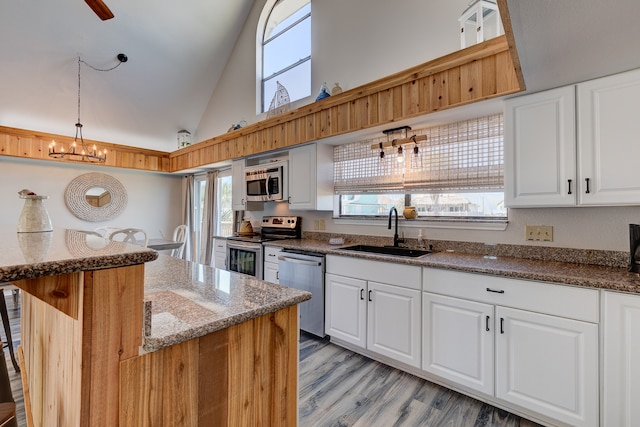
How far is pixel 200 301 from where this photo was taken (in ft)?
3.45

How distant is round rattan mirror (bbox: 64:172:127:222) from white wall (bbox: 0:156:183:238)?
8cm

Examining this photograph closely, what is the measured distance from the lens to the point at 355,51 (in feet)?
10.9

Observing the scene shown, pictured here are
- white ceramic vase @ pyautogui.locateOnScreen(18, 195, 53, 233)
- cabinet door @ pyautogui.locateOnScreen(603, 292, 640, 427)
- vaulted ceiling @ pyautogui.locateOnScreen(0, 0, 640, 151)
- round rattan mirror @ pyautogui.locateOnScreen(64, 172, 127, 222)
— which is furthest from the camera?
round rattan mirror @ pyautogui.locateOnScreen(64, 172, 127, 222)

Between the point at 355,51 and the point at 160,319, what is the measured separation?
3346 millimetres

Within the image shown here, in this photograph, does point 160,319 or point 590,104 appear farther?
point 590,104

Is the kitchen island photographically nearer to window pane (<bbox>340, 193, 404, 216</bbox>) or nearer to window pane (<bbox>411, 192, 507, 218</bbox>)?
window pane (<bbox>411, 192, 507, 218</bbox>)

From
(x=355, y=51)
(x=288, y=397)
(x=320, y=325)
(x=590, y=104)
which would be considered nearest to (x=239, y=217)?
(x=320, y=325)

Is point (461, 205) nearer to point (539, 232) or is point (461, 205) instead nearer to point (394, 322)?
point (539, 232)

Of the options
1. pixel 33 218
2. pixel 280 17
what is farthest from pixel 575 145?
pixel 280 17

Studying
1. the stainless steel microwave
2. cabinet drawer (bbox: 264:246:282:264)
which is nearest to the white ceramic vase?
cabinet drawer (bbox: 264:246:282:264)

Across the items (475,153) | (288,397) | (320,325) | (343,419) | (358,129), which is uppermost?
(358,129)

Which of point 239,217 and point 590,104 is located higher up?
point 590,104

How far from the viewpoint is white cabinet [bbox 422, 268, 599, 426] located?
1.57m

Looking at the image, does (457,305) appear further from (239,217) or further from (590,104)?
(239,217)
